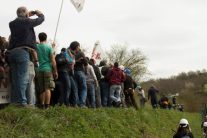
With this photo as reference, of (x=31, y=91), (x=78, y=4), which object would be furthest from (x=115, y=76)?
(x=31, y=91)

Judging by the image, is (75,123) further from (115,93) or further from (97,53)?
(97,53)

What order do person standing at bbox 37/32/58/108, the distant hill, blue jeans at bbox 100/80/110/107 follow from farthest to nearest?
the distant hill
blue jeans at bbox 100/80/110/107
person standing at bbox 37/32/58/108

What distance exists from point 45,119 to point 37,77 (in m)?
1.25

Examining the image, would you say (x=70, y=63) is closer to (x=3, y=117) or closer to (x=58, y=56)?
(x=58, y=56)

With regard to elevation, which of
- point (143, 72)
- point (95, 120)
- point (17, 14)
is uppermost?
point (143, 72)

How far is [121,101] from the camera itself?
19.9 m

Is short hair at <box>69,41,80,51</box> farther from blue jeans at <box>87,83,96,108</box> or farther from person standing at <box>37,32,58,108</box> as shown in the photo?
person standing at <box>37,32,58,108</box>

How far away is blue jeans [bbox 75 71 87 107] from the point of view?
15.4 meters

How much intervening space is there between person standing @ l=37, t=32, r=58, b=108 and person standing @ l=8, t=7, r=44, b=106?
35.6 inches

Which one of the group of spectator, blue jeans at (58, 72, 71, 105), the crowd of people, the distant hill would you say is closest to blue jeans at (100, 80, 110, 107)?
the crowd of people

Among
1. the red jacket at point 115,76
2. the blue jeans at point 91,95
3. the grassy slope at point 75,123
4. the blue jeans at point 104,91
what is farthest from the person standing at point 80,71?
the red jacket at point 115,76

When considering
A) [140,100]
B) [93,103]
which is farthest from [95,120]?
[140,100]

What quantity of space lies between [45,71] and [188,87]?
76.9 metres

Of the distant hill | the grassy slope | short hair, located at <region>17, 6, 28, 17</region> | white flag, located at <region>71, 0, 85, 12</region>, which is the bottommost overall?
the grassy slope
